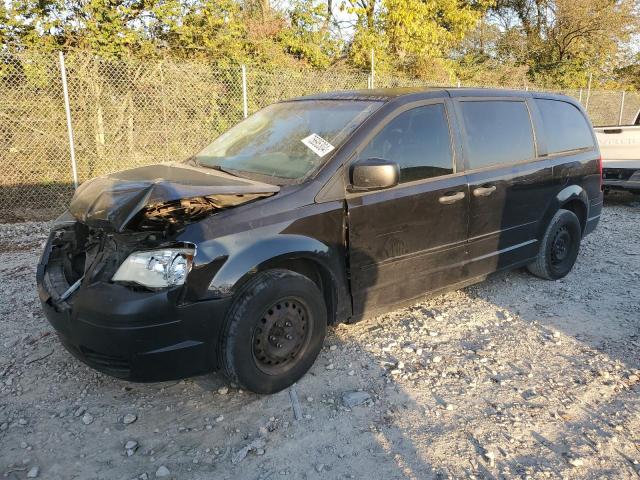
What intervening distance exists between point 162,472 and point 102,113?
24.1 ft

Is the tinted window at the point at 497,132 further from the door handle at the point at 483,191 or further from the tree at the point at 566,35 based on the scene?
the tree at the point at 566,35

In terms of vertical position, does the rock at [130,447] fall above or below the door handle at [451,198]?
below

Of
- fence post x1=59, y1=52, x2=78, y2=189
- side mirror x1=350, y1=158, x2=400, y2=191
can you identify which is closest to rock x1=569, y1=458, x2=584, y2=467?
side mirror x1=350, y1=158, x2=400, y2=191

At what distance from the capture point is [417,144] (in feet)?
12.0

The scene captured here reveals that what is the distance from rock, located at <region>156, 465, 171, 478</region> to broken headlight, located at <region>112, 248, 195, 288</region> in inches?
35.0

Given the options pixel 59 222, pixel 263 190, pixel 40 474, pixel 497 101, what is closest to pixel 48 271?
pixel 59 222

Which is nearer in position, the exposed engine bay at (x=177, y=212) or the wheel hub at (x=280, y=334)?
the exposed engine bay at (x=177, y=212)

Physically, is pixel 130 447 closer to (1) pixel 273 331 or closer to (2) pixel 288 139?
(1) pixel 273 331

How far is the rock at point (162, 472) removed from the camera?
7.97 feet

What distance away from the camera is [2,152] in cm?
765

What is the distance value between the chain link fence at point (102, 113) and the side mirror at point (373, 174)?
6.08 metres

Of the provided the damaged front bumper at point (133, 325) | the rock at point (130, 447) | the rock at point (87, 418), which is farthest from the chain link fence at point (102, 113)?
the rock at point (130, 447)

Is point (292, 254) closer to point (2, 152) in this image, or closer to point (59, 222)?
point (59, 222)

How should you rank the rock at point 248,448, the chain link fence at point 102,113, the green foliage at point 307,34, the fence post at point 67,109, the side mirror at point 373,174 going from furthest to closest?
the green foliage at point 307,34 < the chain link fence at point 102,113 < the fence post at point 67,109 < the side mirror at point 373,174 < the rock at point 248,448
